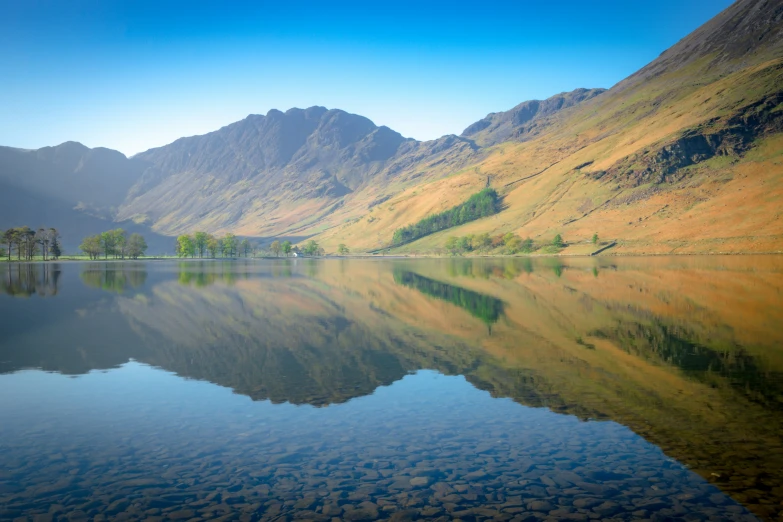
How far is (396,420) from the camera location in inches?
741

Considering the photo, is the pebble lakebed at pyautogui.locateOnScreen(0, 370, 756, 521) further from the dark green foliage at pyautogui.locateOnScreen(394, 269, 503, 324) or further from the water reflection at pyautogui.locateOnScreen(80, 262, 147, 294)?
the water reflection at pyautogui.locateOnScreen(80, 262, 147, 294)

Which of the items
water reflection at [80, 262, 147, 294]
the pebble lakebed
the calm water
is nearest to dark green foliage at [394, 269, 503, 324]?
the calm water

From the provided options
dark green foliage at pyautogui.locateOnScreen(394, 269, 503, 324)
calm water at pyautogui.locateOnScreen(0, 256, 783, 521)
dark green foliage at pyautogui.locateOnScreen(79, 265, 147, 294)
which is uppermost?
dark green foliage at pyautogui.locateOnScreen(79, 265, 147, 294)

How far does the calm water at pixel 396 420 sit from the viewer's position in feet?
41.2

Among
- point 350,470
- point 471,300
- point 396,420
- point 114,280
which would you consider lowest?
point 471,300

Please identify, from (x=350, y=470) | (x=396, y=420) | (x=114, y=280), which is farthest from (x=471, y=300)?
(x=114, y=280)

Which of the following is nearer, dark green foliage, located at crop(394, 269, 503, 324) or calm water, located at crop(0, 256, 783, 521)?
calm water, located at crop(0, 256, 783, 521)

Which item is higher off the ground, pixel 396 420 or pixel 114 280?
pixel 114 280

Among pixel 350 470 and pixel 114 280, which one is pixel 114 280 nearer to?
pixel 114 280

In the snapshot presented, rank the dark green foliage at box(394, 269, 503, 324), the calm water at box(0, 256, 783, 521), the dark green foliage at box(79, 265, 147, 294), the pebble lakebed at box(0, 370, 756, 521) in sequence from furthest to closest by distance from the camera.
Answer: the dark green foliage at box(79, 265, 147, 294) → the dark green foliage at box(394, 269, 503, 324) → the calm water at box(0, 256, 783, 521) → the pebble lakebed at box(0, 370, 756, 521)

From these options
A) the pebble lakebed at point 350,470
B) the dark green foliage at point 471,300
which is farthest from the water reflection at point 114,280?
the pebble lakebed at point 350,470

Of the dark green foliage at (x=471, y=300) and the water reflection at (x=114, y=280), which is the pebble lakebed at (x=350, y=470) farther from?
the water reflection at (x=114, y=280)

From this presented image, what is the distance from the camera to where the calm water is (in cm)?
1257

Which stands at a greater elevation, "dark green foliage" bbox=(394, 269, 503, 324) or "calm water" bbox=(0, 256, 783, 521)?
"calm water" bbox=(0, 256, 783, 521)
